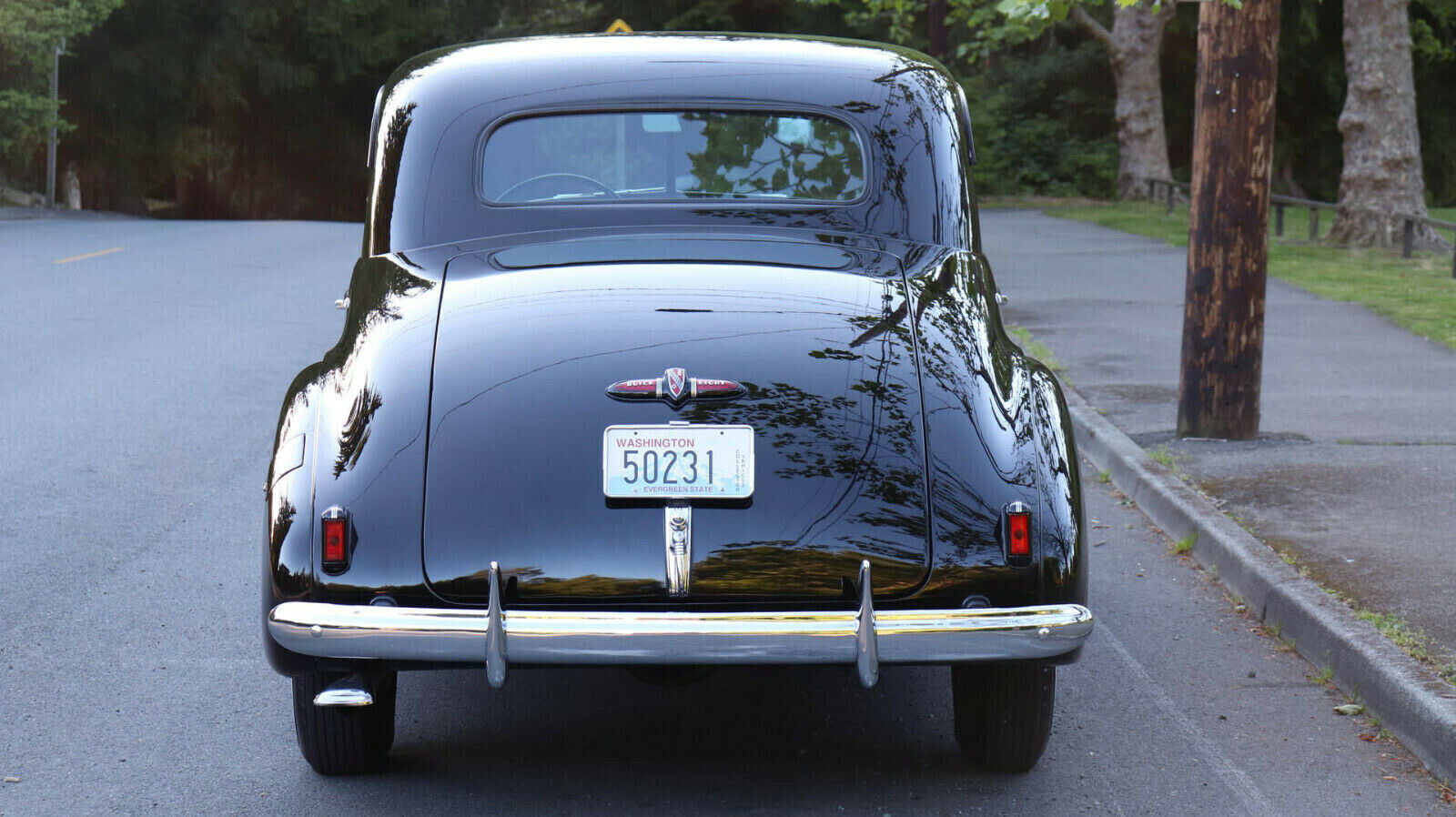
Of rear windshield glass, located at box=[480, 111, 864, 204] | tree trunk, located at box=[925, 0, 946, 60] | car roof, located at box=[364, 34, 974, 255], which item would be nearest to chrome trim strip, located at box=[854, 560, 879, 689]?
car roof, located at box=[364, 34, 974, 255]

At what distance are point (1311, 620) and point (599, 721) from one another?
2.27 m

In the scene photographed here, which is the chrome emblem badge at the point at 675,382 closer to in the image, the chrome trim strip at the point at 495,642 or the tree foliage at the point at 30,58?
the chrome trim strip at the point at 495,642

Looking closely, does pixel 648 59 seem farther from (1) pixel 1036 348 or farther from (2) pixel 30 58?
(2) pixel 30 58

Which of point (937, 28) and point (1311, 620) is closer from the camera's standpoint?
point (1311, 620)

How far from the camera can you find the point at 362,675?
12.0 ft

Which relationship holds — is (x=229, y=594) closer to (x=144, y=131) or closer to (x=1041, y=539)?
(x=1041, y=539)

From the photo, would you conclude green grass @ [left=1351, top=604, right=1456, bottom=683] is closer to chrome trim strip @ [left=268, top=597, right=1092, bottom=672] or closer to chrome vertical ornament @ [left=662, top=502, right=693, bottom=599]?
chrome trim strip @ [left=268, top=597, right=1092, bottom=672]

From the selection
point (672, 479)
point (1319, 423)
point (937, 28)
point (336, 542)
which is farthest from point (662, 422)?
point (937, 28)

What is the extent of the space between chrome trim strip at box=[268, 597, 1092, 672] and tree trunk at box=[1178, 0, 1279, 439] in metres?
4.91

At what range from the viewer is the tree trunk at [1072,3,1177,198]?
3325cm

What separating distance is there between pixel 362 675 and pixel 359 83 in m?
48.4

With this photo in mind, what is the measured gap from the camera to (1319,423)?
8.68 metres

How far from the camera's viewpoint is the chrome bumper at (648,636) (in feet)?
11.3

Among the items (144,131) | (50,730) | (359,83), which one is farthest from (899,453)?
(359,83)
